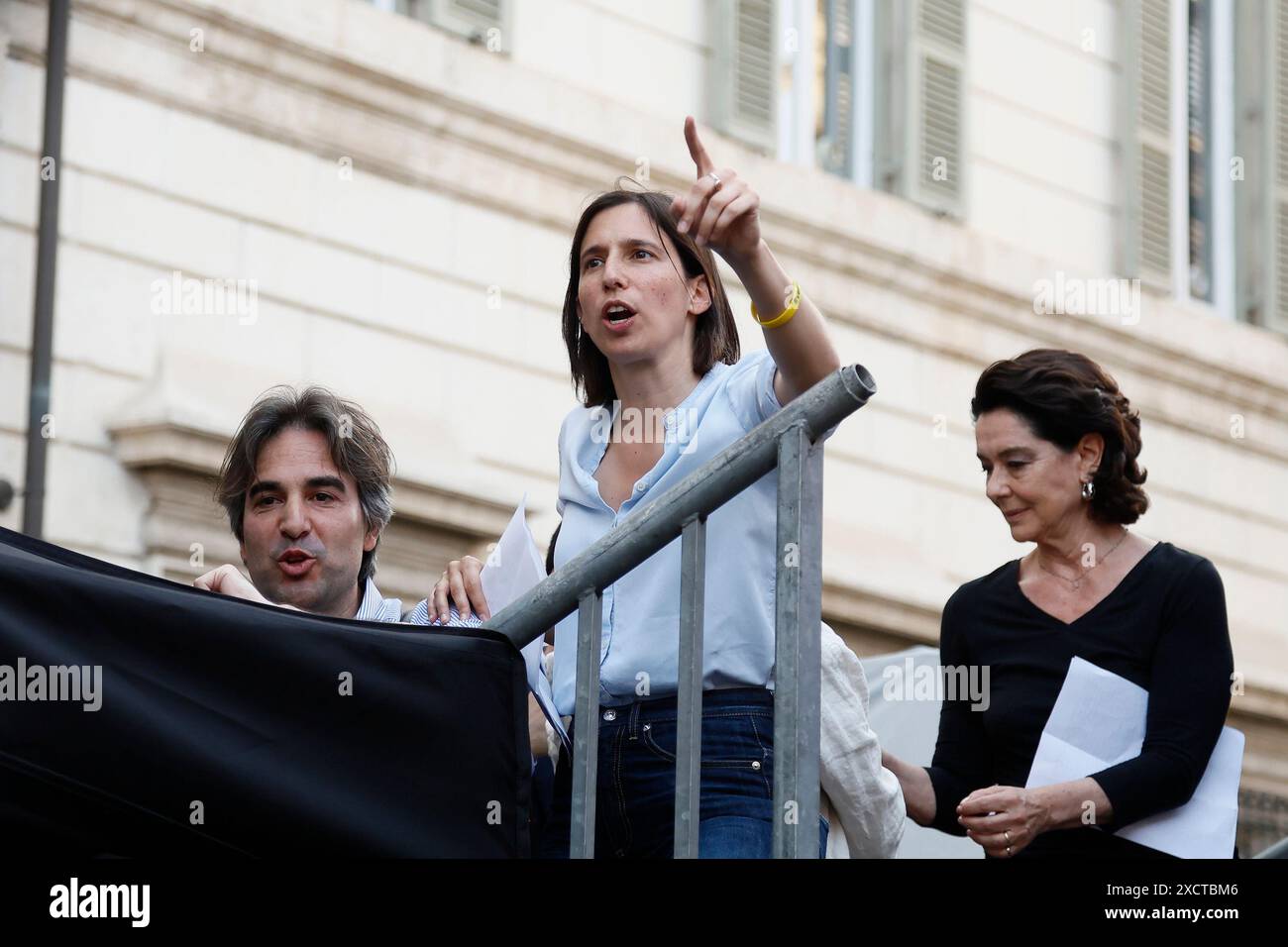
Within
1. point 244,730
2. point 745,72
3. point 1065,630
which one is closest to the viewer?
point 244,730

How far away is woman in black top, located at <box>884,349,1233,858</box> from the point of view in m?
3.92

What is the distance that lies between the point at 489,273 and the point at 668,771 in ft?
25.0

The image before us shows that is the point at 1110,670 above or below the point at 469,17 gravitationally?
below

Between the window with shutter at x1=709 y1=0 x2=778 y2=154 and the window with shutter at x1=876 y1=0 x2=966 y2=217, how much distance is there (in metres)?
0.95

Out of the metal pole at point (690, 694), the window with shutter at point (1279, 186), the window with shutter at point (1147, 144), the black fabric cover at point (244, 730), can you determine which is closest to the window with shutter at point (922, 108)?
the window with shutter at point (1147, 144)

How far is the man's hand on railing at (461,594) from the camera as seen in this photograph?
13.8 ft

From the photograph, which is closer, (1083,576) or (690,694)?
(690,694)

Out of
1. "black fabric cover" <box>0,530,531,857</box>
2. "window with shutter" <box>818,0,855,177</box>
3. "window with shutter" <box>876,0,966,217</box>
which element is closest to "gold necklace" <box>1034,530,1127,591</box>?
"black fabric cover" <box>0,530,531,857</box>

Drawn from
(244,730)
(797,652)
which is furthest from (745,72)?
(244,730)

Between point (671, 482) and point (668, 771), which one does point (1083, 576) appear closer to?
point (671, 482)

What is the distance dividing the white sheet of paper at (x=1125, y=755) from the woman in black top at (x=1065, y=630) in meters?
0.03

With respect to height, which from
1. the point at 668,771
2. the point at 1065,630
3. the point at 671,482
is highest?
the point at 671,482

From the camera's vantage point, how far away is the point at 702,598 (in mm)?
3656
